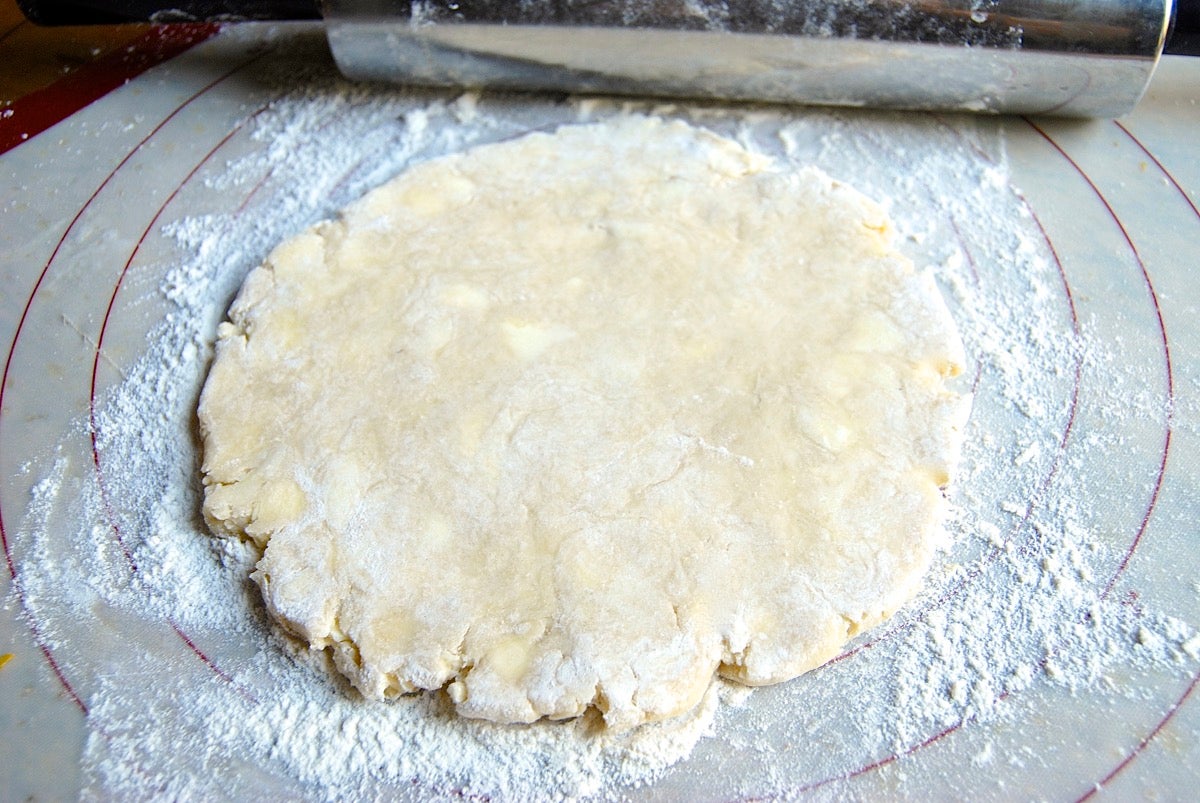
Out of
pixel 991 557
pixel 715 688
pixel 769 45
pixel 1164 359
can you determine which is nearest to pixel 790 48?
pixel 769 45

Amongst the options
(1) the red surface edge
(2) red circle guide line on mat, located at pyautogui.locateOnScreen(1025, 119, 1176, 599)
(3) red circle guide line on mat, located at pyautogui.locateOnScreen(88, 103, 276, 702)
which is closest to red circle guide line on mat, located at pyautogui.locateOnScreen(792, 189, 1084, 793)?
(2) red circle guide line on mat, located at pyautogui.locateOnScreen(1025, 119, 1176, 599)

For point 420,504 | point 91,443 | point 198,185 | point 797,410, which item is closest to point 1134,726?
point 797,410

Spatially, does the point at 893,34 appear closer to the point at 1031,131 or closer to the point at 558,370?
the point at 1031,131

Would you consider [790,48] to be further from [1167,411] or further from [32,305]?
[32,305]

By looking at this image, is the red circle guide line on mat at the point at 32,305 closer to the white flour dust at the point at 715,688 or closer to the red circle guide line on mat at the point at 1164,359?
the white flour dust at the point at 715,688

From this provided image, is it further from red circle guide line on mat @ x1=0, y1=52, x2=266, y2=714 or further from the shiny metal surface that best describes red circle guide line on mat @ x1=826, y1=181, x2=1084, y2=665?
red circle guide line on mat @ x1=0, y1=52, x2=266, y2=714

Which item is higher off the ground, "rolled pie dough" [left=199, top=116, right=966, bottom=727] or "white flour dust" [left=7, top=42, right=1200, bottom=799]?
"rolled pie dough" [left=199, top=116, right=966, bottom=727]
